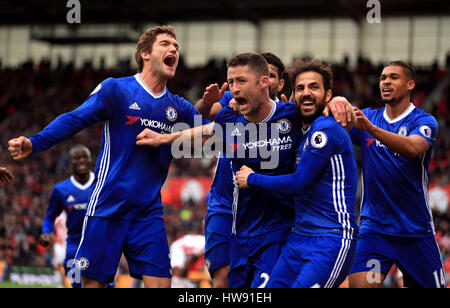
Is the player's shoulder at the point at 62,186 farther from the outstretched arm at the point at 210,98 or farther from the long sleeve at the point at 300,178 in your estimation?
the long sleeve at the point at 300,178

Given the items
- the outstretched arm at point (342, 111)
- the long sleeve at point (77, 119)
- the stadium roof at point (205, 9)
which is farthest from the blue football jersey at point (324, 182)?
the stadium roof at point (205, 9)

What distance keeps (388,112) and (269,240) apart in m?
1.93

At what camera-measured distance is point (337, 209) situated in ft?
16.0

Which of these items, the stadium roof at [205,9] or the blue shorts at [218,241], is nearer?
the blue shorts at [218,241]

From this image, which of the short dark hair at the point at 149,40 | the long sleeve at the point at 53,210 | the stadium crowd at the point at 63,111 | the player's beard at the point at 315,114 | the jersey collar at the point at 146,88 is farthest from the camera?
the stadium crowd at the point at 63,111

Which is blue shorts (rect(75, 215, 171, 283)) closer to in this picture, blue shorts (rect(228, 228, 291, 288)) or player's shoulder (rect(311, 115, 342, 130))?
blue shorts (rect(228, 228, 291, 288))

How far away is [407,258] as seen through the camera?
5883 millimetres

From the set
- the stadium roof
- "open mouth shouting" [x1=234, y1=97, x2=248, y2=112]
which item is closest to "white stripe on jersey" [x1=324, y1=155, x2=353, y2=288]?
"open mouth shouting" [x1=234, y1=97, x2=248, y2=112]

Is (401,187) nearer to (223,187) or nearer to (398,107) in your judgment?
(398,107)

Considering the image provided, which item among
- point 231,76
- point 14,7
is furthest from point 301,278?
point 14,7

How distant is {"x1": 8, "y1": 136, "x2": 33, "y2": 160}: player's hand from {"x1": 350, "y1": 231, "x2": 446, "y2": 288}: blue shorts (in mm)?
3107

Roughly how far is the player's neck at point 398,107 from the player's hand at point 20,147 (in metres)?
3.38

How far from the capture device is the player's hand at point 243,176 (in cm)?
497

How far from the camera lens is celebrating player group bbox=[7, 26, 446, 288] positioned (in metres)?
4.88
